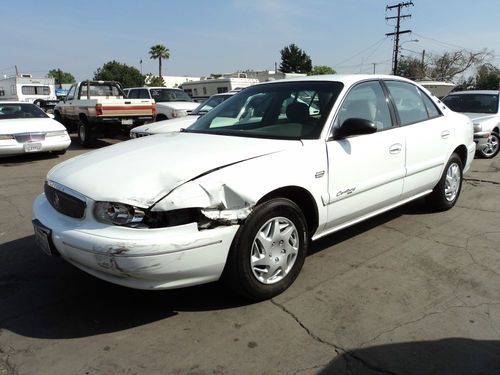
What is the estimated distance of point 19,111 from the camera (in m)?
10.4

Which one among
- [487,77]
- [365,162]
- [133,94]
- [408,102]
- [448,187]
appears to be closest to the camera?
[365,162]

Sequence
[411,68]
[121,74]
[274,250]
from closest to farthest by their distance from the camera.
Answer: [274,250] < [411,68] < [121,74]

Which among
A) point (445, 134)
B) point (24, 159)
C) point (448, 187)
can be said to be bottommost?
point (24, 159)

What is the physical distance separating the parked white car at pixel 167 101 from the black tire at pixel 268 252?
33.3 feet

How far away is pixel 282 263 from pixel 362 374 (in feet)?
3.45

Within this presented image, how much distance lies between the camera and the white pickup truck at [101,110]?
11773mm

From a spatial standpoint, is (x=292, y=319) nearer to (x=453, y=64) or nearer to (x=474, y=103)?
(x=474, y=103)

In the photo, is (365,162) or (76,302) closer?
(76,302)

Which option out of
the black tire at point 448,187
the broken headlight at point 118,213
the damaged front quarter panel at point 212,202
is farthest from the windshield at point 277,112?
the black tire at point 448,187

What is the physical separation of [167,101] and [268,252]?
1231 centimetres

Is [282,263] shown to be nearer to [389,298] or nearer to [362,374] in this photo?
[389,298]

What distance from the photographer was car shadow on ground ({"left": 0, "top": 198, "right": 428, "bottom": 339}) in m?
3.04

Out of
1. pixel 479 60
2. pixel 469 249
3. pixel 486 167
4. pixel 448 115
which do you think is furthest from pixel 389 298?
pixel 479 60

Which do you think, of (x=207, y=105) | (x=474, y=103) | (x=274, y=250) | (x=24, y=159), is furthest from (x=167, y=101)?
(x=274, y=250)
